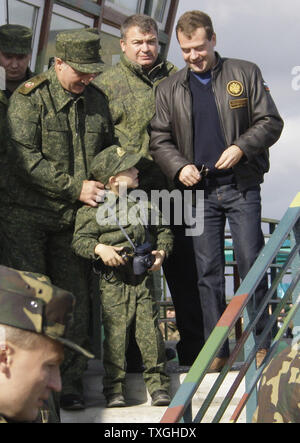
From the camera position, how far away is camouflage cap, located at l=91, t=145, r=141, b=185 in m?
5.32

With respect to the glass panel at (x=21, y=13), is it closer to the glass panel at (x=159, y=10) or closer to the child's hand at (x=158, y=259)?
the glass panel at (x=159, y=10)

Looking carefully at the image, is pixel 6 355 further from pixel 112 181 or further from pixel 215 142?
pixel 215 142

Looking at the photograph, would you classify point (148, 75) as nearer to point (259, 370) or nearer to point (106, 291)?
point (106, 291)

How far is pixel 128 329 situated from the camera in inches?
212

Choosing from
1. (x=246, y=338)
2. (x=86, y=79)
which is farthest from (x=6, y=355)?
(x=86, y=79)

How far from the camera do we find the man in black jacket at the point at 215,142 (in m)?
5.47

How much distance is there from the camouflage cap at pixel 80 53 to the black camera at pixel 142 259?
1030mm

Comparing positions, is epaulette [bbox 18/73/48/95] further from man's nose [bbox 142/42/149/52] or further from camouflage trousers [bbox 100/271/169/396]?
camouflage trousers [bbox 100/271/169/396]

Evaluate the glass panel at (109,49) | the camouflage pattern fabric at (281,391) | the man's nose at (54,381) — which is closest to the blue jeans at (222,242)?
the camouflage pattern fabric at (281,391)

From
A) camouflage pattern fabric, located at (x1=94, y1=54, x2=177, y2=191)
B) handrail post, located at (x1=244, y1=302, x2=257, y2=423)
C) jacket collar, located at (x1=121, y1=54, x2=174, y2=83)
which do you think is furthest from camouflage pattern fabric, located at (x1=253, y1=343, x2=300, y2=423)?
jacket collar, located at (x1=121, y1=54, x2=174, y2=83)

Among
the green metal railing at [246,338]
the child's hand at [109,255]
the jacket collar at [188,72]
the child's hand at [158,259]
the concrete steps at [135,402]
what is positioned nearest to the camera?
the green metal railing at [246,338]

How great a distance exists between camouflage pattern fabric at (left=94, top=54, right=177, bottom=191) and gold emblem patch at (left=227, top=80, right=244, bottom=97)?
0.54 metres

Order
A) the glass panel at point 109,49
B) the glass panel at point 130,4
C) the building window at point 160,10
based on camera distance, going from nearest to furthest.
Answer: the glass panel at point 109,49, the glass panel at point 130,4, the building window at point 160,10
